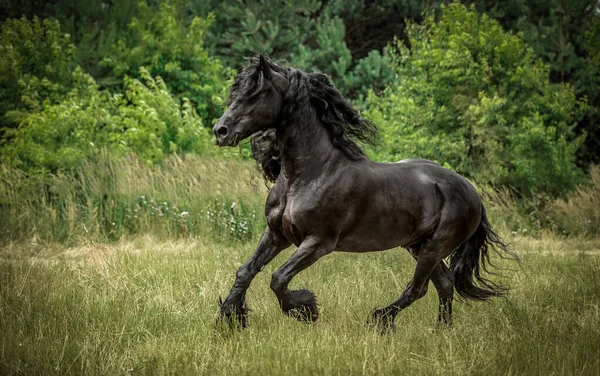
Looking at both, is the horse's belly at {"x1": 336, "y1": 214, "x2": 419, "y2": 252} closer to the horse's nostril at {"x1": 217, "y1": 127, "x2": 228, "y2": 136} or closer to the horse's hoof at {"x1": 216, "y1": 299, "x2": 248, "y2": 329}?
the horse's hoof at {"x1": 216, "y1": 299, "x2": 248, "y2": 329}

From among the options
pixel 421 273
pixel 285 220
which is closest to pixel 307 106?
pixel 285 220

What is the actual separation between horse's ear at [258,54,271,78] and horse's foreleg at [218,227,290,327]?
52.4 inches

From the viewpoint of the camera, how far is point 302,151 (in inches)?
239

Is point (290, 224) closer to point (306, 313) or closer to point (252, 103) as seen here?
point (306, 313)

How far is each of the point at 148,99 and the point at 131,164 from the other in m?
2.90

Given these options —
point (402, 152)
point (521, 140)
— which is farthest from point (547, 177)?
point (402, 152)

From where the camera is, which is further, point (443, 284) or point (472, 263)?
point (472, 263)

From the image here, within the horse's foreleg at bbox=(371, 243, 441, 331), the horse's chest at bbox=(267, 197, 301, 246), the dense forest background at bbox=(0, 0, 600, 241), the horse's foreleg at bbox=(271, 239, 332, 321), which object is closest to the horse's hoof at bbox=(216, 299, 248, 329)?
the horse's foreleg at bbox=(271, 239, 332, 321)

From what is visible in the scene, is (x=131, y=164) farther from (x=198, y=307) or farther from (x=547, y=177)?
(x=547, y=177)

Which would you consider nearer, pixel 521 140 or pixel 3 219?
pixel 3 219

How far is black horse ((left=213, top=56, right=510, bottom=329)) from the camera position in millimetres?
5820

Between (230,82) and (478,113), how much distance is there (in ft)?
20.7

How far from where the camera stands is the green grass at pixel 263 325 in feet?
16.7

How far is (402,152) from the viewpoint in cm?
1627
